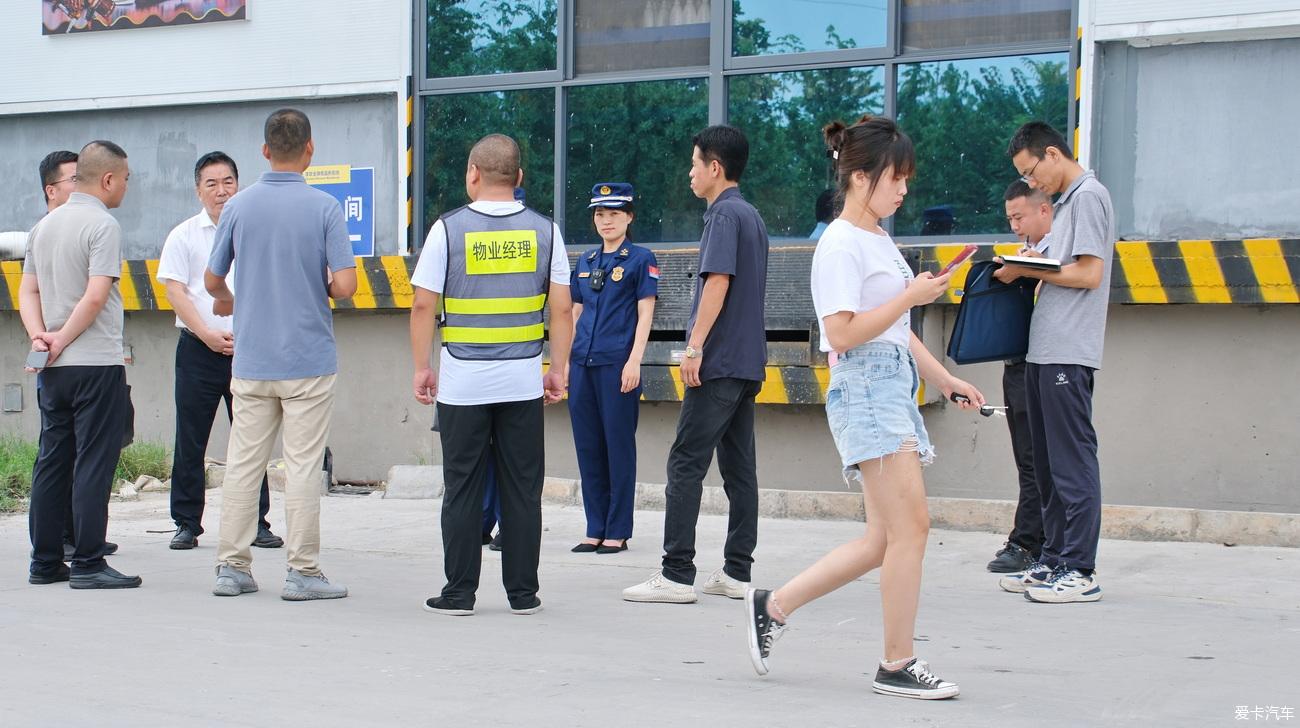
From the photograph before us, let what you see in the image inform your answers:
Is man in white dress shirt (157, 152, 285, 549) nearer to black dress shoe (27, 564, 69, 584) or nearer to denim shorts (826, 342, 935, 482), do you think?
black dress shoe (27, 564, 69, 584)

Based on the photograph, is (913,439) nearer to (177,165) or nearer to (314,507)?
(314,507)

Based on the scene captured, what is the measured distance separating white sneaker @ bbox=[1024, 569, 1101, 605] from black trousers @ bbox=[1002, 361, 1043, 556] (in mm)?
784

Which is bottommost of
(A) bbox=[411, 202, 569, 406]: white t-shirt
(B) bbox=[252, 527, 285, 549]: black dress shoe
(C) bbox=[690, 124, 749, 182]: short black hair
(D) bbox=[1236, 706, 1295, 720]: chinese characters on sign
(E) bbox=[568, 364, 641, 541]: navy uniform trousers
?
(B) bbox=[252, 527, 285, 549]: black dress shoe

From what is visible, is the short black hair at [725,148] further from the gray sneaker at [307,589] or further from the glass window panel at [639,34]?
the glass window panel at [639,34]

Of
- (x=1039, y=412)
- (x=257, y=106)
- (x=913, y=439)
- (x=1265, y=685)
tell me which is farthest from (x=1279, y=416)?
(x=257, y=106)

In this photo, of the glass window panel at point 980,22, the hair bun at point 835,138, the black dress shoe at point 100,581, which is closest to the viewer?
the hair bun at point 835,138

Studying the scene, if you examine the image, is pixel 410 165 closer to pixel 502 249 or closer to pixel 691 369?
pixel 502 249

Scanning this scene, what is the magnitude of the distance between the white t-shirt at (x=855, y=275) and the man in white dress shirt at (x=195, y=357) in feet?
13.4

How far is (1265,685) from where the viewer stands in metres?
4.70

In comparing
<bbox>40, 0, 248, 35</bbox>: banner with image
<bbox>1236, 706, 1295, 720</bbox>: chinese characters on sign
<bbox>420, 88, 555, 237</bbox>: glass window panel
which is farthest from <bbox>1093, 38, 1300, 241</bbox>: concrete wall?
<bbox>40, 0, 248, 35</bbox>: banner with image

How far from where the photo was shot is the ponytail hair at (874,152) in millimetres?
4621

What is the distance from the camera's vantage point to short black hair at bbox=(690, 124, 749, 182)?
645 centimetres

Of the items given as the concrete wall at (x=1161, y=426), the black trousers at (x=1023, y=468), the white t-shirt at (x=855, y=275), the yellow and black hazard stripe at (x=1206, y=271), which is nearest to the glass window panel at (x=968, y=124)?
the concrete wall at (x=1161, y=426)

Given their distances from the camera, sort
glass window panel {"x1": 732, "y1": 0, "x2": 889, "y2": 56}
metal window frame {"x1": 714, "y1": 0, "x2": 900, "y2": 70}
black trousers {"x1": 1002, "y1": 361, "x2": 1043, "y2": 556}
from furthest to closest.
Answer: glass window panel {"x1": 732, "y1": 0, "x2": 889, "y2": 56} → metal window frame {"x1": 714, "y1": 0, "x2": 900, "y2": 70} → black trousers {"x1": 1002, "y1": 361, "x2": 1043, "y2": 556}
